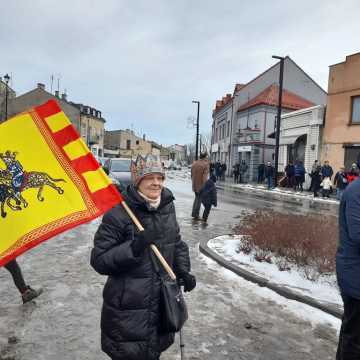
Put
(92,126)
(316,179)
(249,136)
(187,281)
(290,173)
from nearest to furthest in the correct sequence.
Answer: (187,281) → (316,179) → (290,173) → (249,136) → (92,126)

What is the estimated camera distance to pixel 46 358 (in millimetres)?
3707

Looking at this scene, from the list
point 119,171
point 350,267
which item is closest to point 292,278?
point 350,267

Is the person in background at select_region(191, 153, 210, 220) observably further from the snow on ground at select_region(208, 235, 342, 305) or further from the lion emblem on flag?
the lion emblem on flag

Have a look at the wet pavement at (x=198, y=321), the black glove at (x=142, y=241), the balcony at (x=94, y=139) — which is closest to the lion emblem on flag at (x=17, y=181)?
the black glove at (x=142, y=241)

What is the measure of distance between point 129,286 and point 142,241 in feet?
1.03

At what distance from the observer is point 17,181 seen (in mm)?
3166

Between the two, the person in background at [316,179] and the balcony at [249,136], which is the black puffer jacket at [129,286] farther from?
the balcony at [249,136]

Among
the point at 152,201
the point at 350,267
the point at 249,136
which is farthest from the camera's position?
the point at 249,136

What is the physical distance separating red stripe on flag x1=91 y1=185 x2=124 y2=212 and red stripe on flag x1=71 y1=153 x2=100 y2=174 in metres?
0.21

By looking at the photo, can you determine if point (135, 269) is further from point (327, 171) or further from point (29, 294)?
point (327, 171)

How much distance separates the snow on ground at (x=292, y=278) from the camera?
5.46 metres

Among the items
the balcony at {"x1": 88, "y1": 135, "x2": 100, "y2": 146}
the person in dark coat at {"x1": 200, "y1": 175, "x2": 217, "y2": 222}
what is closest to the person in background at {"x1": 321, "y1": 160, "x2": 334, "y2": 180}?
the person in dark coat at {"x1": 200, "y1": 175, "x2": 217, "y2": 222}

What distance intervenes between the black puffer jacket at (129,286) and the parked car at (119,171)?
12.6m

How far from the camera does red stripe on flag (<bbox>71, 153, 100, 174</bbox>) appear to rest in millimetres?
3131
